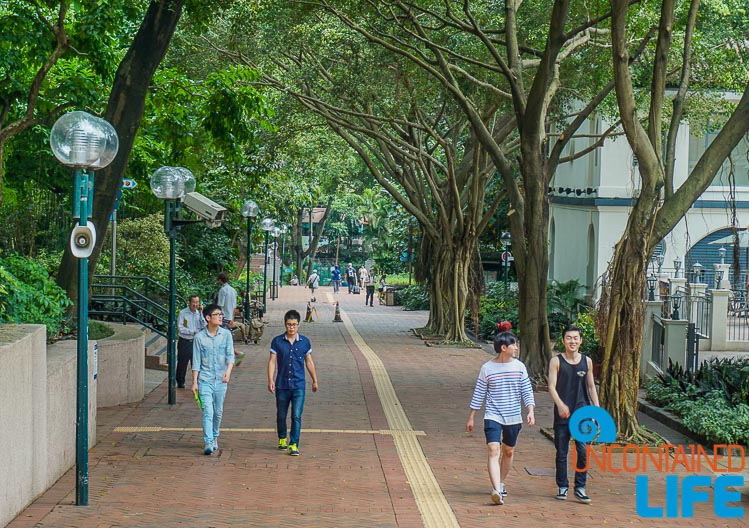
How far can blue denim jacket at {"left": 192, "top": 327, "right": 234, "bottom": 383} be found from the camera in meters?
12.0

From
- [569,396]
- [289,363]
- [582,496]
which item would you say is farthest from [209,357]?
[582,496]

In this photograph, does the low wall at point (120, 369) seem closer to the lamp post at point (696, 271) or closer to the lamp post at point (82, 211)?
the lamp post at point (82, 211)

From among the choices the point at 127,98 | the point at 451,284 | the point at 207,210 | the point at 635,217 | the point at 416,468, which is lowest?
the point at 416,468

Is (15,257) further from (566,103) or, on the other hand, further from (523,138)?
(566,103)

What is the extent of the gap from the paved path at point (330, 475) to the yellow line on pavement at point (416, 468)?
17mm

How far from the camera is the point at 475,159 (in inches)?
1047

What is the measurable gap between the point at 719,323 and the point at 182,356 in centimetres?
1438

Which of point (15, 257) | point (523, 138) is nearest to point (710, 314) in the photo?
point (523, 138)

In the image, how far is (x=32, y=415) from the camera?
9570 millimetres

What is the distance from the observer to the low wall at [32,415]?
28.7ft

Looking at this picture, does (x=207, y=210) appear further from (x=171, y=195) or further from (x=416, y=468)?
(x=416, y=468)

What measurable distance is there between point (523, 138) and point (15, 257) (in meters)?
8.86

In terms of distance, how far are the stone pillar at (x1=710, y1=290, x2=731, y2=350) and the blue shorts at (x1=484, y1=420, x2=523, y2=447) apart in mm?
17597

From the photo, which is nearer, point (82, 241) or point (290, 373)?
point (82, 241)
